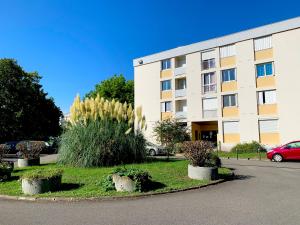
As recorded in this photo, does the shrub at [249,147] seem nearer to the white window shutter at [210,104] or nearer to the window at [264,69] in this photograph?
the white window shutter at [210,104]

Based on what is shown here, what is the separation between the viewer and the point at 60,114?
5241 centimetres

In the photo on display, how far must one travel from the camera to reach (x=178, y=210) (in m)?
7.73

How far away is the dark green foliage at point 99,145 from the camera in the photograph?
14.5 metres

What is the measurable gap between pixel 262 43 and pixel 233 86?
5221 millimetres

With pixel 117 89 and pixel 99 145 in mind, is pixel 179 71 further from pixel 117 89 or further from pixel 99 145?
pixel 99 145

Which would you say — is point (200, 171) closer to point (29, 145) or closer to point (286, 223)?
point (286, 223)

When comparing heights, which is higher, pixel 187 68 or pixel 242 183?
pixel 187 68

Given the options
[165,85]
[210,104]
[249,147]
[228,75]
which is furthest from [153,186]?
[165,85]

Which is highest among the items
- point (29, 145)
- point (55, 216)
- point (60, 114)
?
point (60, 114)

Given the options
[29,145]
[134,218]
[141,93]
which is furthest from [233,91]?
[134,218]

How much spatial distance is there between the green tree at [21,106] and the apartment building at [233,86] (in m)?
15.6

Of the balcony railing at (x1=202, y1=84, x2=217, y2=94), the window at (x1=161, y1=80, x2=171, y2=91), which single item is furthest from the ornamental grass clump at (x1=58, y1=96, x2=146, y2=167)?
the window at (x1=161, y1=80, x2=171, y2=91)

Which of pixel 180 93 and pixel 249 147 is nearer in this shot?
pixel 249 147

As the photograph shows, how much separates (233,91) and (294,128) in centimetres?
740
